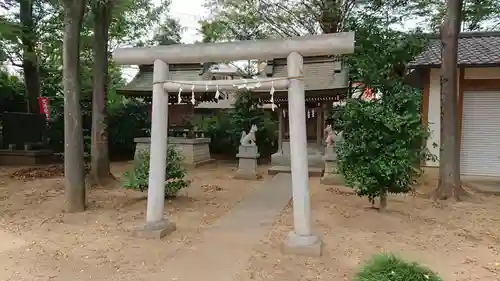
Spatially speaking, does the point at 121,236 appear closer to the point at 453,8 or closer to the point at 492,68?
the point at 453,8

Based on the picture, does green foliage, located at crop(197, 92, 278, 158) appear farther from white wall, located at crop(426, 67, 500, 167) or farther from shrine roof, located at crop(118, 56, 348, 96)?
white wall, located at crop(426, 67, 500, 167)

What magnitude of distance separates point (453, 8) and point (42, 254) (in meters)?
9.60

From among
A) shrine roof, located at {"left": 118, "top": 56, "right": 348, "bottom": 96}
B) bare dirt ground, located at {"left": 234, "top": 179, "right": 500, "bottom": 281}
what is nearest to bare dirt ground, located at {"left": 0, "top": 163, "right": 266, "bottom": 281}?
bare dirt ground, located at {"left": 234, "top": 179, "right": 500, "bottom": 281}

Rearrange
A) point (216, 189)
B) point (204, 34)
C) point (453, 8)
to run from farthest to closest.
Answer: point (204, 34) < point (216, 189) < point (453, 8)

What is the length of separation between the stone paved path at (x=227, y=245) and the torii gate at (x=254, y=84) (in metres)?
0.75

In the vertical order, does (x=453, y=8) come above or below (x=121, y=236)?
above

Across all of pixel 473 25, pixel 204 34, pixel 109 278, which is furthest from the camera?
pixel 204 34

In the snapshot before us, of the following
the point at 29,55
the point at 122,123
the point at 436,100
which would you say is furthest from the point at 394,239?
the point at 122,123

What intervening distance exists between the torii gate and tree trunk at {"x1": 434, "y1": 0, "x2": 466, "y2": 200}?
5.15 meters

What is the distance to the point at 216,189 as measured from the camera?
11203mm

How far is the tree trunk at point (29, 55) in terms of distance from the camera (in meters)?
15.8

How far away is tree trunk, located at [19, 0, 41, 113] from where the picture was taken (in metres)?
15.8

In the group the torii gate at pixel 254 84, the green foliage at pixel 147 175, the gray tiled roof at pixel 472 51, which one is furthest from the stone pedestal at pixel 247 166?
the torii gate at pixel 254 84

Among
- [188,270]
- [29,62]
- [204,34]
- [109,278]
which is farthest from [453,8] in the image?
[29,62]
